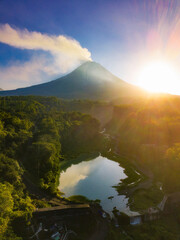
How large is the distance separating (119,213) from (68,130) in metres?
35.2

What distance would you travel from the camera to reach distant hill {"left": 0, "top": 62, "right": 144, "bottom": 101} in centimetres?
16225

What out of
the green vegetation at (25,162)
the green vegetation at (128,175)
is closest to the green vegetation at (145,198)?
the green vegetation at (128,175)

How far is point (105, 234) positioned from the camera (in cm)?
1565

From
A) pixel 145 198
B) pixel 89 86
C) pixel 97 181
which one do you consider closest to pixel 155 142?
pixel 97 181

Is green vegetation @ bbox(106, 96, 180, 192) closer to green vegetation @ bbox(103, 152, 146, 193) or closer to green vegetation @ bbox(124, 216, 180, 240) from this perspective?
green vegetation @ bbox(103, 152, 146, 193)

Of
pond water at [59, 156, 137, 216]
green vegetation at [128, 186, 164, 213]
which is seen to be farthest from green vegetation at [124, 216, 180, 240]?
green vegetation at [128, 186, 164, 213]

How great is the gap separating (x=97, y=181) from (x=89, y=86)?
514ft

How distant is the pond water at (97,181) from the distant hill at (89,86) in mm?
123919

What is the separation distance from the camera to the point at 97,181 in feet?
91.2

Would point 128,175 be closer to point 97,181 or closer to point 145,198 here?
point 97,181

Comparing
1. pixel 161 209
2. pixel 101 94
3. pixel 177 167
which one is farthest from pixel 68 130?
pixel 101 94

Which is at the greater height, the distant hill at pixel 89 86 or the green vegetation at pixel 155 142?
the distant hill at pixel 89 86

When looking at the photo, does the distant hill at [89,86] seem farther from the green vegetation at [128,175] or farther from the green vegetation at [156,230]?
the green vegetation at [156,230]

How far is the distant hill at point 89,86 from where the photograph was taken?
162 m
